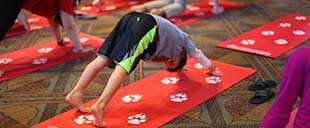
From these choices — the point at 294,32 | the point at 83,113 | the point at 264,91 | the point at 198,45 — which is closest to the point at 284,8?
the point at 294,32

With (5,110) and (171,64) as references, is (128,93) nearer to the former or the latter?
(171,64)

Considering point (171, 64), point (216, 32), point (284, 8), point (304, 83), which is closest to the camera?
point (304, 83)

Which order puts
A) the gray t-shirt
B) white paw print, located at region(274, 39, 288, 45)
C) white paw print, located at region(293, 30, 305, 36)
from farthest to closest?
white paw print, located at region(293, 30, 305, 36) → white paw print, located at region(274, 39, 288, 45) → the gray t-shirt

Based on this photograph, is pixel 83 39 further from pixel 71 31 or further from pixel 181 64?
pixel 181 64

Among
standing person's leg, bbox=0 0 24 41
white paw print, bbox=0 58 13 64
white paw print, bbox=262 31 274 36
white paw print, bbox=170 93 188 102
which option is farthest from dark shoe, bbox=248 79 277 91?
white paw print, bbox=0 58 13 64

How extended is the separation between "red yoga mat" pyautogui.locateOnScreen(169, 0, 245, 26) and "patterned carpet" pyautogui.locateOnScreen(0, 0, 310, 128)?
0.15m

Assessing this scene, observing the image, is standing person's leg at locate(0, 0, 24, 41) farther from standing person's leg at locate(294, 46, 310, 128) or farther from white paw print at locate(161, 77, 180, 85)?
standing person's leg at locate(294, 46, 310, 128)

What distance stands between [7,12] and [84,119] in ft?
2.74

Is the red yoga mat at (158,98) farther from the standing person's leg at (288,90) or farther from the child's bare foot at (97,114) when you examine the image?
the standing person's leg at (288,90)

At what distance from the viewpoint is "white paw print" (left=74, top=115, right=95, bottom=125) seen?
2.00 meters

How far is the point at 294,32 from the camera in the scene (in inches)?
132

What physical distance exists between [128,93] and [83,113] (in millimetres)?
345

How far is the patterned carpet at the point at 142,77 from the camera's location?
2043 mm

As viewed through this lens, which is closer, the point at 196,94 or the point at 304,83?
the point at 304,83
